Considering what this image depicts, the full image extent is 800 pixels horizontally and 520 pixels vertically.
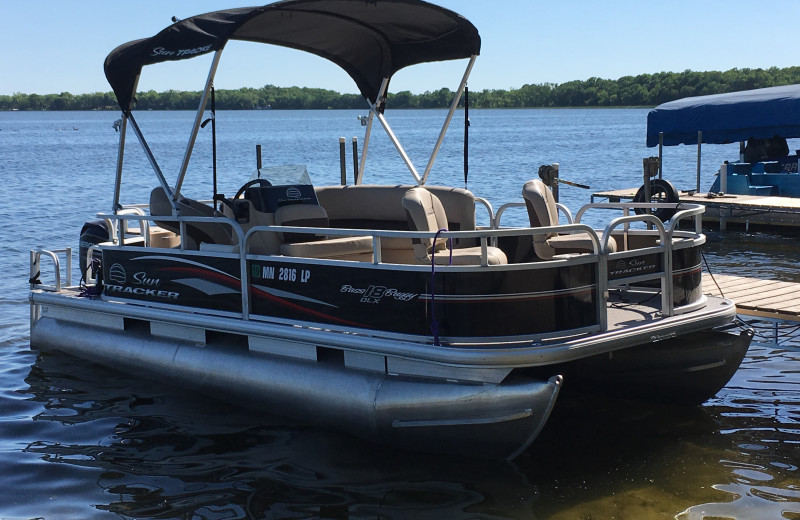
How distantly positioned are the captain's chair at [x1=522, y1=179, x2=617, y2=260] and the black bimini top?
5.08 feet

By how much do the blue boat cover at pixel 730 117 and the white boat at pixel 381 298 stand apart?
1239 centimetres

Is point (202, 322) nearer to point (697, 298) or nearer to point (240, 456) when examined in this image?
point (240, 456)

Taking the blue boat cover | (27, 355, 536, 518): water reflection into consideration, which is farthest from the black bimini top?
the blue boat cover

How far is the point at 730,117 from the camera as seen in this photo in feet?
63.3

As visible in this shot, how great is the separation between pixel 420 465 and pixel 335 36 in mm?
4266

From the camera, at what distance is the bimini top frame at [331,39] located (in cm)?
721

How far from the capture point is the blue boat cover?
18578 mm

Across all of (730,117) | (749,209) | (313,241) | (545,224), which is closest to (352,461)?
(313,241)

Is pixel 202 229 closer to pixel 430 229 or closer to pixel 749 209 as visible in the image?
pixel 430 229

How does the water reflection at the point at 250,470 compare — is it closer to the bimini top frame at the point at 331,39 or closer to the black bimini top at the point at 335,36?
the bimini top frame at the point at 331,39

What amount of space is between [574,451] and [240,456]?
2.45 meters

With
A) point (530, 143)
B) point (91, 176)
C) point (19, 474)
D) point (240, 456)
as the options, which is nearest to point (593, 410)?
point (240, 456)

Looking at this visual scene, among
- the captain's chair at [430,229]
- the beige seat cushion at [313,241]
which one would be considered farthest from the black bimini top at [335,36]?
the captain's chair at [430,229]

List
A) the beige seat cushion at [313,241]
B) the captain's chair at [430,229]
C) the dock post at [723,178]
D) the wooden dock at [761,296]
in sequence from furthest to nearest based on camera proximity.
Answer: the dock post at [723,178]
the wooden dock at [761,296]
the beige seat cushion at [313,241]
the captain's chair at [430,229]
